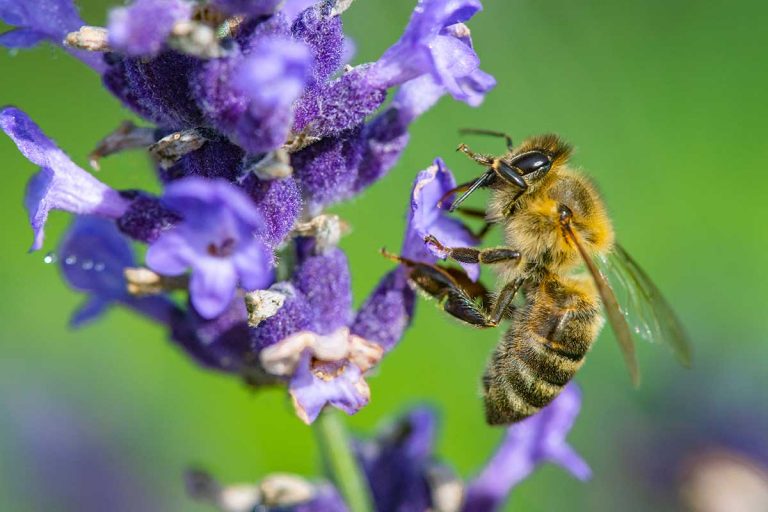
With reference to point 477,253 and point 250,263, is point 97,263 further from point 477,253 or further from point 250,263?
point 477,253

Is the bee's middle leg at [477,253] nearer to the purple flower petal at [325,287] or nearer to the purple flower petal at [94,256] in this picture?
the purple flower petal at [325,287]

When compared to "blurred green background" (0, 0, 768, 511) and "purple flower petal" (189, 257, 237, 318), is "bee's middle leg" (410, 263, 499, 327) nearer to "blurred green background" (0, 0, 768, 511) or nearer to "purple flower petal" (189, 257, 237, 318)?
"purple flower petal" (189, 257, 237, 318)

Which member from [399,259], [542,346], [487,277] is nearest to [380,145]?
[399,259]

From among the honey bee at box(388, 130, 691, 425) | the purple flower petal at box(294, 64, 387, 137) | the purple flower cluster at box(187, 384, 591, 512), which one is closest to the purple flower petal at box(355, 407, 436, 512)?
the purple flower cluster at box(187, 384, 591, 512)

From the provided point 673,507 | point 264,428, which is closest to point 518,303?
point 673,507

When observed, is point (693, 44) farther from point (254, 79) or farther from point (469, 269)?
point (254, 79)

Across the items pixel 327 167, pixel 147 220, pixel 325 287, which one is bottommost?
pixel 325 287

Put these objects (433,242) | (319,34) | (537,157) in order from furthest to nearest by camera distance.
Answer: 1. (537,157)
2. (433,242)
3. (319,34)
